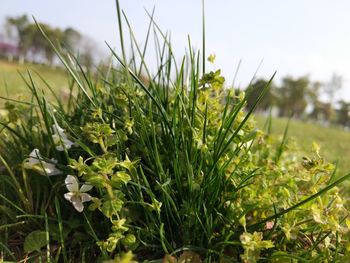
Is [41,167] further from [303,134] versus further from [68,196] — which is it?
[303,134]

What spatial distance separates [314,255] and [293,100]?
52.5m

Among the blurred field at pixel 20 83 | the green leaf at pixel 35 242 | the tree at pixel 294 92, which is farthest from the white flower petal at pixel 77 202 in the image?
the tree at pixel 294 92

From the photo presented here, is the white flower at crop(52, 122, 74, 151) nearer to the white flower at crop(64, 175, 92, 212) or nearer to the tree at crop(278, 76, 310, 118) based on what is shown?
the white flower at crop(64, 175, 92, 212)

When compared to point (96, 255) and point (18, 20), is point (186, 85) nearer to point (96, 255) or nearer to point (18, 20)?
point (96, 255)

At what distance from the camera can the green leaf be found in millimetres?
1231

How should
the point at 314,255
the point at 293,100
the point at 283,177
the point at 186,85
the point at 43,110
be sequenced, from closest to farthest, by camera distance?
the point at 314,255 → the point at 43,110 → the point at 283,177 → the point at 186,85 → the point at 293,100

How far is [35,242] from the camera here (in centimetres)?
124

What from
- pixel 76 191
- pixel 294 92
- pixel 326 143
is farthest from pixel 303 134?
pixel 294 92

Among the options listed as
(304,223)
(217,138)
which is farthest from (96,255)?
(304,223)

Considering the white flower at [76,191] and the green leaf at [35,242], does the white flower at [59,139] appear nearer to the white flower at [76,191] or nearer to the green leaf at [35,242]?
the white flower at [76,191]

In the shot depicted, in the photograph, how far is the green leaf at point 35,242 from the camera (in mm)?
1231

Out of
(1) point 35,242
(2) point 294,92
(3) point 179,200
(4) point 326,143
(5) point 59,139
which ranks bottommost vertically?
(4) point 326,143

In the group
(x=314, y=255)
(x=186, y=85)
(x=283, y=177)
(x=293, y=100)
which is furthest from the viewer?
(x=293, y=100)

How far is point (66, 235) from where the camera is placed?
1278 mm
